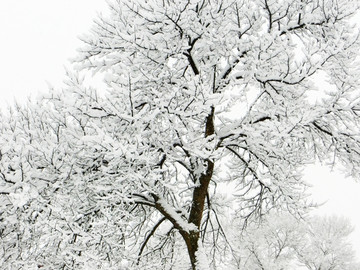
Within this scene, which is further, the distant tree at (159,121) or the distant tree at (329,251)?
the distant tree at (329,251)

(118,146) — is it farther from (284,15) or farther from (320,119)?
(284,15)

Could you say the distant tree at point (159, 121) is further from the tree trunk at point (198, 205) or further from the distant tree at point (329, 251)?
the distant tree at point (329, 251)

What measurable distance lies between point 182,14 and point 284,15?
2009 mm

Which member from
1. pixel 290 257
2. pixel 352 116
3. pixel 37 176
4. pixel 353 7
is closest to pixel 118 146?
pixel 37 176

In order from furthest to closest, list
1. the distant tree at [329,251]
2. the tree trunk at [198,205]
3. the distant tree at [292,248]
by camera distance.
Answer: the distant tree at [329,251]
the distant tree at [292,248]
the tree trunk at [198,205]

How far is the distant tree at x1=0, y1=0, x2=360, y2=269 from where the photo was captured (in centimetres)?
412

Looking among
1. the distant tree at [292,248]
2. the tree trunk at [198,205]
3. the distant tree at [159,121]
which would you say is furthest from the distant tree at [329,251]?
the tree trunk at [198,205]

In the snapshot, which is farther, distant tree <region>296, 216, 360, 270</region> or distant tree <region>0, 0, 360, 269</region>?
distant tree <region>296, 216, 360, 270</region>

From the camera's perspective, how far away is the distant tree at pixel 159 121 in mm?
4121

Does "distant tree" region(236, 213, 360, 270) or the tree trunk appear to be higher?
"distant tree" region(236, 213, 360, 270)

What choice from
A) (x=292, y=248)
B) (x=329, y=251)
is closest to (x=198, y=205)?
(x=292, y=248)

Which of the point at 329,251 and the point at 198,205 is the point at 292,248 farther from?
the point at 198,205

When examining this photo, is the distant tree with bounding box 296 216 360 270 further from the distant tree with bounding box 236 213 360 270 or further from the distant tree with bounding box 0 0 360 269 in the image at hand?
the distant tree with bounding box 0 0 360 269

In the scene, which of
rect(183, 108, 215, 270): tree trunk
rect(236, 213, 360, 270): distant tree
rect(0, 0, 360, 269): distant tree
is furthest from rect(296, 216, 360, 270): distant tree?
rect(183, 108, 215, 270): tree trunk
